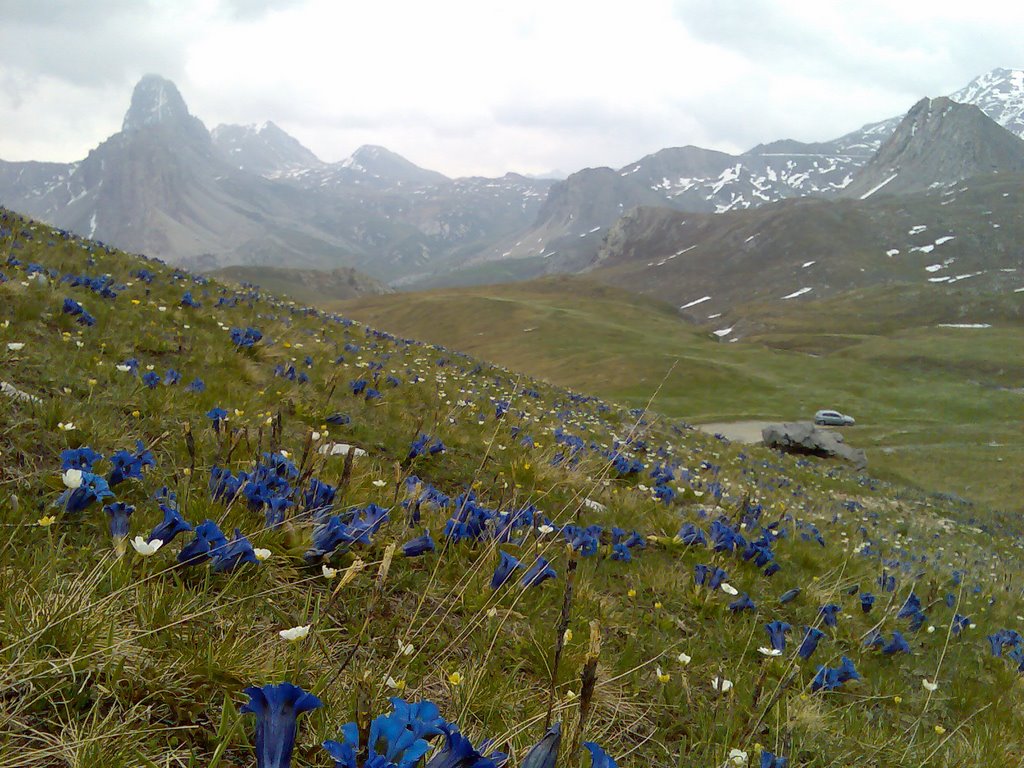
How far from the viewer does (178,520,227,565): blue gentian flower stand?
9.23 feet

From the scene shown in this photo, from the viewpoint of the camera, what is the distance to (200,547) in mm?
2818

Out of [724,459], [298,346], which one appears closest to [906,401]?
[724,459]

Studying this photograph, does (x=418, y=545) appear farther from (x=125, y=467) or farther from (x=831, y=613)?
(x=831, y=613)

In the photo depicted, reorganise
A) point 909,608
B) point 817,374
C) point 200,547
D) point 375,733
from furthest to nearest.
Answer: point 817,374 < point 909,608 < point 200,547 < point 375,733

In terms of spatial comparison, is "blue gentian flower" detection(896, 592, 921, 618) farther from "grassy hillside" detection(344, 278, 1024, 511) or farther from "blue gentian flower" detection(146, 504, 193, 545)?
"grassy hillside" detection(344, 278, 1024, 511)

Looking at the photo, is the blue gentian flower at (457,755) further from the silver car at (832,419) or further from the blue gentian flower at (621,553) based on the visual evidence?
the silver car at (832,419)

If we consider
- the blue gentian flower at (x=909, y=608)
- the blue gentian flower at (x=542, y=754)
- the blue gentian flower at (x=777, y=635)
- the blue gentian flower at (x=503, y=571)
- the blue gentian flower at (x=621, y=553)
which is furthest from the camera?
the blue gentian flower at (x=909, y=608)

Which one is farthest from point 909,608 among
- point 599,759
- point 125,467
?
point 125,467

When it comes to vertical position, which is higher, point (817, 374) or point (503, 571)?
point (503, 571)

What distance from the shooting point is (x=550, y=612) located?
387cm

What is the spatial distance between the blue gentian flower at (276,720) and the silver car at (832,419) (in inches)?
2419

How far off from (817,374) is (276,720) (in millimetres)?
88637

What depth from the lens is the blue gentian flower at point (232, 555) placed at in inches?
114

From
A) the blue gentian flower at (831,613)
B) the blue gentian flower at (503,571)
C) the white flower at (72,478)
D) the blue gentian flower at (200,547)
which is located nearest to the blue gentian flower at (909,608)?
the blue gentian flower at (831,613)
